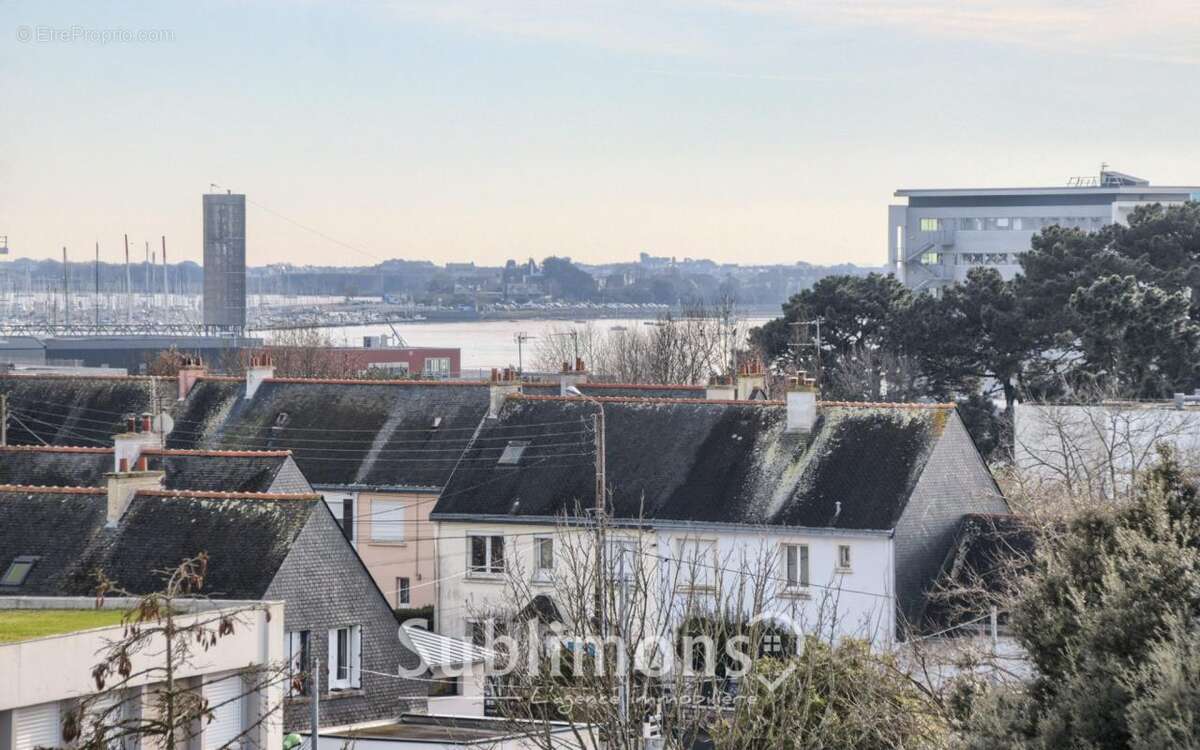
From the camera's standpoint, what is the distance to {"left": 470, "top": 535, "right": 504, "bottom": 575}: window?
40844mm

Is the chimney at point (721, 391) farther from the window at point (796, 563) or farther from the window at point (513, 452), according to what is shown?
the window at point (796, 563)

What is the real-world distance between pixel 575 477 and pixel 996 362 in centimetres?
2784

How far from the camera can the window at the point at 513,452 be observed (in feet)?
140

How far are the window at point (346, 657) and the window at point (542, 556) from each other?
30.8 ft

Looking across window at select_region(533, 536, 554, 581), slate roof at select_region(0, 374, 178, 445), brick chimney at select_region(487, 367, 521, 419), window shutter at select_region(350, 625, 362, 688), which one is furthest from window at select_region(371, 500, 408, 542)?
window shutter at select_region(350, 625, 362, 688)

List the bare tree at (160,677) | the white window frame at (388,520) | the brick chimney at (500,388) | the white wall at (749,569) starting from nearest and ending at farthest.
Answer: the bare tree at (160,677)
the white wall at (749,569)
the brick chimney at (500,388)
the white window frame at (388,520)

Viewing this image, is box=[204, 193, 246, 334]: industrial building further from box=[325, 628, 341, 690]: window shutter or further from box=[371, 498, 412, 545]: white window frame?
box=[325, 628, 341, 690]: window shutter

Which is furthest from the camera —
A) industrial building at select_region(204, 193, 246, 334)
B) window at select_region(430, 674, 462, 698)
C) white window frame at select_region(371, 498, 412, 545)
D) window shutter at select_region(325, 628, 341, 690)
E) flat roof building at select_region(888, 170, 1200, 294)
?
industrial building at select_region(204, 193, 246, 334)

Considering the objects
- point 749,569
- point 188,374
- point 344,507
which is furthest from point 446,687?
point 188,374

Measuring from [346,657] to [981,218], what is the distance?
355ft

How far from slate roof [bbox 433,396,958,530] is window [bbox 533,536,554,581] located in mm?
698

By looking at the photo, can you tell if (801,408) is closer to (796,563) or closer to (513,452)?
(796,563)

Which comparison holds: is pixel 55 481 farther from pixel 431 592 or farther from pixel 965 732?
pixel 965 732


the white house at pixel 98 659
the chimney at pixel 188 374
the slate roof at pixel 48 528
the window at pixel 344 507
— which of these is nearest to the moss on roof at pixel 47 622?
the white house at pixel 98 659
